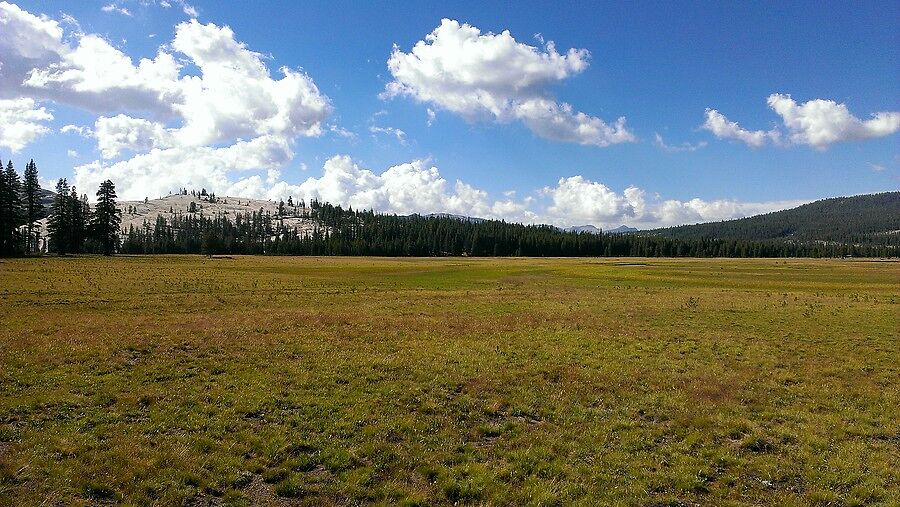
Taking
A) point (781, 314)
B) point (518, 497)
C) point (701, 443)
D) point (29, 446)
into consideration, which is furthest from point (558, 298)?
point (29, 446)

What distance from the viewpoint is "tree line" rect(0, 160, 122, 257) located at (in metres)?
96.6

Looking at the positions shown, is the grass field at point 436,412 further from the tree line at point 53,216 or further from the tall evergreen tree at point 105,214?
the tall evergreen tree at point 105,214

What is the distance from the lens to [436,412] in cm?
1494

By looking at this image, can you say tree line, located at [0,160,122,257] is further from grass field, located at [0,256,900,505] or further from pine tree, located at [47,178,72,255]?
grass field, located at [0,256,900,505]

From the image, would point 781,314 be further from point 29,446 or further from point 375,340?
point 29,446

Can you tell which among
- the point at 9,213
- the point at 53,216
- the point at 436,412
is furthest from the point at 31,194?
the point at 436,412

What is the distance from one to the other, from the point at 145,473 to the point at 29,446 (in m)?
3.64

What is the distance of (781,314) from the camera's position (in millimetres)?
37969

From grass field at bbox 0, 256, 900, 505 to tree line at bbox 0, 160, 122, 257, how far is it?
93.0m

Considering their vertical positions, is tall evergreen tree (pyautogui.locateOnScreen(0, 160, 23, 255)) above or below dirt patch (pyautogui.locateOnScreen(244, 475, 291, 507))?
above

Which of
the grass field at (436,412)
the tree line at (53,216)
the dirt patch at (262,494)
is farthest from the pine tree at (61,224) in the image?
the dirt patch at (262,494)

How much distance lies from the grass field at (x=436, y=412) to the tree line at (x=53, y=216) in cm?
9302

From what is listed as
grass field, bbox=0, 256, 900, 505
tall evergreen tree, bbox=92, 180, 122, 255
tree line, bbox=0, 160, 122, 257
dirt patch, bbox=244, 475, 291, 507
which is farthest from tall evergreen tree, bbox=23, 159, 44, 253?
dirt patch, bbox=244, 475, 291, 507

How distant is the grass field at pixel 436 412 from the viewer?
1027 centimetres
